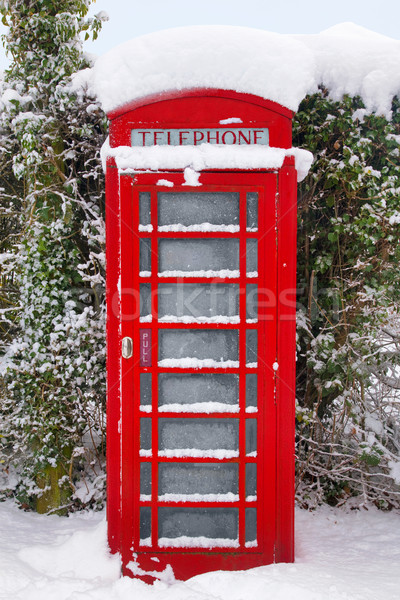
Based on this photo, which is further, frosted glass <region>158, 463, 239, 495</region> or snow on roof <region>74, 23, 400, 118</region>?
frosted glass <region>158, 463, 239, 495</region>

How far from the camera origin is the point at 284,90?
2.56 m

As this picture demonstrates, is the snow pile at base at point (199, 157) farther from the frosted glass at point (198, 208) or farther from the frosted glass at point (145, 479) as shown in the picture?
the frosted glass at point (145, 479)

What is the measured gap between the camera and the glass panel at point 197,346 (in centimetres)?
270

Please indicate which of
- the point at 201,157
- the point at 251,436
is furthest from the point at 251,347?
the point at 201,157

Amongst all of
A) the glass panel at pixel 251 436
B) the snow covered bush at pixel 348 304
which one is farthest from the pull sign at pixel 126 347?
the snow covered bush at pixel 348 304

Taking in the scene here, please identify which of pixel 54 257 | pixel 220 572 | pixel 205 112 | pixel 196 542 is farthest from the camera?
pixel 54 257

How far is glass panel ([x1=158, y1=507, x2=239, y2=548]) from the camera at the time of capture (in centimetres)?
271

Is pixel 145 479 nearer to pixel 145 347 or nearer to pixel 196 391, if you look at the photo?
pixel 196 391

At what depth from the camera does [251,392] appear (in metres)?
2.71

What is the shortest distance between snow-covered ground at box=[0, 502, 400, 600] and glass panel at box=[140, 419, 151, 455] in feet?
2.07

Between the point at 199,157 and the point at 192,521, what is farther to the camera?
the point at 192,521

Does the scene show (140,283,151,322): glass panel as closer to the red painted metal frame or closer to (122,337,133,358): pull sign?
(122,337,133,358): pull sign

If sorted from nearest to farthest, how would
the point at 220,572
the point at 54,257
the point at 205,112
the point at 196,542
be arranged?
the point at 220,572, the point at 205,112, the point at 196,542, the point at 54,257

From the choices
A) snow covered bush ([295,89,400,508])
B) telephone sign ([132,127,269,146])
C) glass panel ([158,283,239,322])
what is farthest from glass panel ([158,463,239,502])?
telephone sign ([132,127,269,146])
